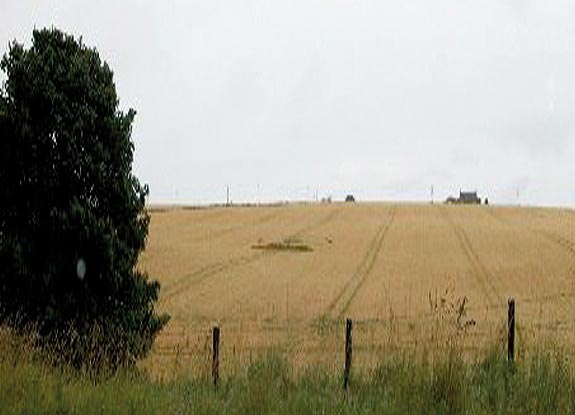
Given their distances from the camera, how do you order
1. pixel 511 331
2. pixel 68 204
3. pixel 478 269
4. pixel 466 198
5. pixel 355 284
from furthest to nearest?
pixel 466 198 → pixel 478 269 → pixel 355 284 → pixel 68 204 → pixel 511 331

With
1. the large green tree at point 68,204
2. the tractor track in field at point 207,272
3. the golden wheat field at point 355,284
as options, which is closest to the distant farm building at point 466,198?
the golden wheat field at point 355,284

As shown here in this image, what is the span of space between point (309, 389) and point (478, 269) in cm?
3582

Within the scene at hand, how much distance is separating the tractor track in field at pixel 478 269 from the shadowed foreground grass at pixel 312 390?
2310 centimetres

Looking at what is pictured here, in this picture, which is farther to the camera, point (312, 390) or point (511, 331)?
point (511, 331)

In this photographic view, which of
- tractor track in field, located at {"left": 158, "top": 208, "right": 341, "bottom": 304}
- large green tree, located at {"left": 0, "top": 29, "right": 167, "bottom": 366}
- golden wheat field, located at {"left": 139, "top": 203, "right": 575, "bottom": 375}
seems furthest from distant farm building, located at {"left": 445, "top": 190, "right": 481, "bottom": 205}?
large green tree, located at {"left": 0, "top": 29, "right": 167, "bottom": 366}

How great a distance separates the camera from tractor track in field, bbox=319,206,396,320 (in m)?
30.7

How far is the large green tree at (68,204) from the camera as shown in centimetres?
1337

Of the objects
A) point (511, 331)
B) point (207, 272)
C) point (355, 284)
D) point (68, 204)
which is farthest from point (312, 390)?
point (207, 272)

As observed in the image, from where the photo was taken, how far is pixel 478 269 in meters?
44.4

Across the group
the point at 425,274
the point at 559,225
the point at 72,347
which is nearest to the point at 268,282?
the point at 425,274

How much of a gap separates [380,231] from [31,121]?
171 feet

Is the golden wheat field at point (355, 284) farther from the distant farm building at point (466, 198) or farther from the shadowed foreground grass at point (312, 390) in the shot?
the distant farm building at point (466, 198)

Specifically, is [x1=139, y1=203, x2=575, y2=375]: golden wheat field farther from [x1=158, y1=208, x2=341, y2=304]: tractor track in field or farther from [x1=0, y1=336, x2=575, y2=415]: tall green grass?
[x1=0, y1=336, x2=575, y2=415]: tall green grass

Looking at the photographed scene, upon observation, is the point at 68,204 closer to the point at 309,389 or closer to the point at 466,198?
the point at 309,389
